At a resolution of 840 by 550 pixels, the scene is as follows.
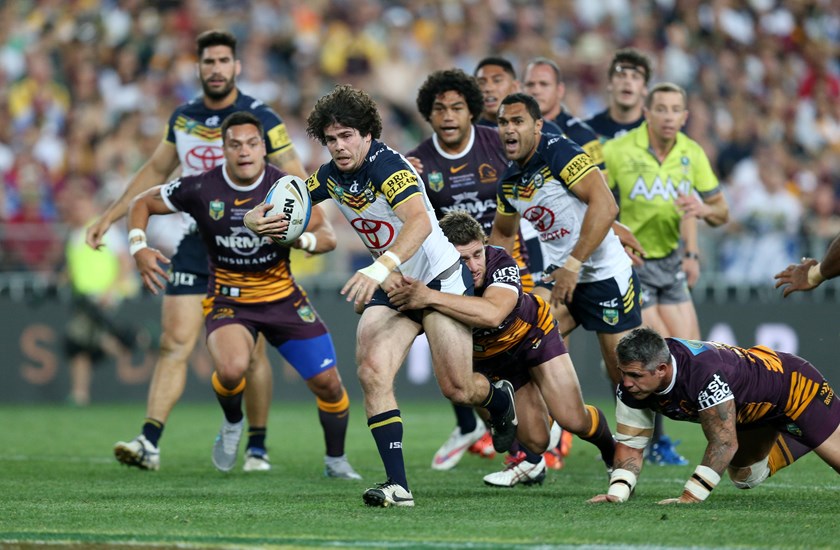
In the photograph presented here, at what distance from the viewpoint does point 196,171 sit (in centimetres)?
1041

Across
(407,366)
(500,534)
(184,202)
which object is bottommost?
(407,366)

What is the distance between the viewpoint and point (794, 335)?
52.4 feet

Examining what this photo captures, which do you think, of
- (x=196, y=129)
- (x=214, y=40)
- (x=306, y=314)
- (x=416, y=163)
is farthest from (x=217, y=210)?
(x=214, y=40)

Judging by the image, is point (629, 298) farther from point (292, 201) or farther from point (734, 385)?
point (292, 201)

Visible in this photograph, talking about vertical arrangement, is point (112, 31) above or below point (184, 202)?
above

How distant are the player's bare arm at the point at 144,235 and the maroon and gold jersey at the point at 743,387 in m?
3.52

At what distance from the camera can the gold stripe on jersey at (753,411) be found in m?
7.54

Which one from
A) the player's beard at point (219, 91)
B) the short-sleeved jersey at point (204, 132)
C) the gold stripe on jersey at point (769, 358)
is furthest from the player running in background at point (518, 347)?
the player's beard at point (219, 91)

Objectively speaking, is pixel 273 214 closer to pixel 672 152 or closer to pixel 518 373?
pixel 518 373

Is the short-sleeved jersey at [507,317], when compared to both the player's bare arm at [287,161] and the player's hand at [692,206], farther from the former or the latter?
the player's hand at [692,206]

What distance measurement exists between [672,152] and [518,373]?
3.04m

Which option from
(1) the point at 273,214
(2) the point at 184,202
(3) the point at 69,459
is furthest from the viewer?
(3) the point at 69,459

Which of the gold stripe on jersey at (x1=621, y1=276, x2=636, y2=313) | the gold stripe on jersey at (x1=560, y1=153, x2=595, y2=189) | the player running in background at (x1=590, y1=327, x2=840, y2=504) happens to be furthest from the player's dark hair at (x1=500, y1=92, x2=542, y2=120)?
the player running in background at (x1=590, y1=327, x2=840, y2=504)

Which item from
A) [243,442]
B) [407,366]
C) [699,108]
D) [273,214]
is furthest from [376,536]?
[699,108]
